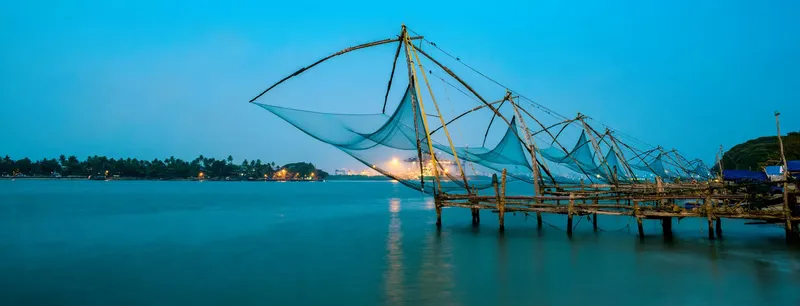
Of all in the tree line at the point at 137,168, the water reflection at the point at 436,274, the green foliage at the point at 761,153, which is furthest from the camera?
the tree line at the point at 137,168

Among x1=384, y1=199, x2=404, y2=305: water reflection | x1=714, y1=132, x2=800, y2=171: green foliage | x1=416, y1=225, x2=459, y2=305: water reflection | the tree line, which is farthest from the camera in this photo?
the tree line

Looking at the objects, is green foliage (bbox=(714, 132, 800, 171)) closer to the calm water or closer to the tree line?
the calm water

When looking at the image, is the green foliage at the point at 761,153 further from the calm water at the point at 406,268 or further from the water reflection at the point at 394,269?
the water reflection at the point at 394,269

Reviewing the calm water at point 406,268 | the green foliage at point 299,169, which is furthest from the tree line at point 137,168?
the calm water at point 406,268

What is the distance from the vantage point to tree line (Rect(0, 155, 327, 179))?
125 m

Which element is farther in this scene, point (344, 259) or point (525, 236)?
point (525, 236)

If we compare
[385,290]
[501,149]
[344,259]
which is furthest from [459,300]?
[501,149]

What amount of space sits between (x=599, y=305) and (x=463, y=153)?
8832 millimetres

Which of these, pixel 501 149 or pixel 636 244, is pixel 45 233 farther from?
pixel 636 244

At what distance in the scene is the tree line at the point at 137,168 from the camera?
411ft

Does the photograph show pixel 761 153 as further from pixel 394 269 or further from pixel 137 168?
pixel 137 168

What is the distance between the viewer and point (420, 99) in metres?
11.1

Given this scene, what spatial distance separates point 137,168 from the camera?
433ft

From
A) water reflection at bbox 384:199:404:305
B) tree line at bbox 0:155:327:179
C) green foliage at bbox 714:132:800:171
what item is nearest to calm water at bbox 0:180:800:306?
water reflection at bbox 384:199:404:305
